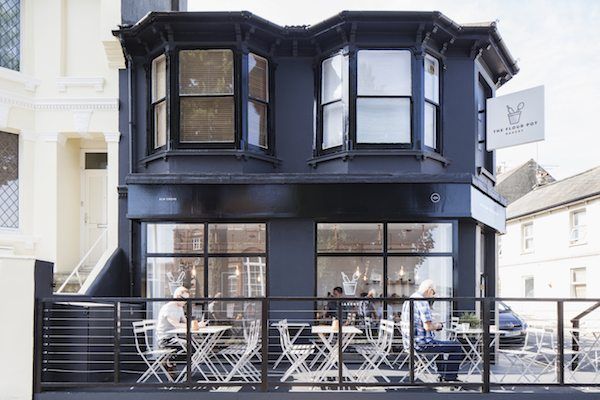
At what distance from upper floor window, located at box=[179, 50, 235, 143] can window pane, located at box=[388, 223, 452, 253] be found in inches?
143

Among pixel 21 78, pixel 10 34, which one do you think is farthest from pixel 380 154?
pixel 10 34

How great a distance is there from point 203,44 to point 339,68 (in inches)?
105

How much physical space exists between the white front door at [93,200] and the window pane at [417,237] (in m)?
6.19

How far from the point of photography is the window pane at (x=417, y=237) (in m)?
10.8

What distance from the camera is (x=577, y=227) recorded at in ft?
80.4

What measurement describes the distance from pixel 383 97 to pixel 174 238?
15.9 feet

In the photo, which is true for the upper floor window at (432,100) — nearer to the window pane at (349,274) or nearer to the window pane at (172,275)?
the window pane at (349,274)

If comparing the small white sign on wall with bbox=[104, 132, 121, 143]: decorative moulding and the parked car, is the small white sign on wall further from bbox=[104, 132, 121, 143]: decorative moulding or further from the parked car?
bbox=[104, 132, 121, 143]: decorative moulding

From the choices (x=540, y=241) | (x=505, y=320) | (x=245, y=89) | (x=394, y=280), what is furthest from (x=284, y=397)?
(x=540, y=241)

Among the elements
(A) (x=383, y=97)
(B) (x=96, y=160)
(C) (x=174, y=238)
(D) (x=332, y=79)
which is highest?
(D) (x=332, y=79)

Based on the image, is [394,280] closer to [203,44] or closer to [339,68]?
[339,68]

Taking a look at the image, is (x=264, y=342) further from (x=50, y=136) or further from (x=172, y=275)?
(x=50, y=136)

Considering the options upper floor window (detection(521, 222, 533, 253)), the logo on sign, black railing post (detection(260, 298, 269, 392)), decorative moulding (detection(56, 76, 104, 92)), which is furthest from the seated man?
upper floor window (detection(521, 222, 533, 253))

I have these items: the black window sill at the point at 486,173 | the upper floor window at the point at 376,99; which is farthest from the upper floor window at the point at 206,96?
the black window sill at the point at 486,173
